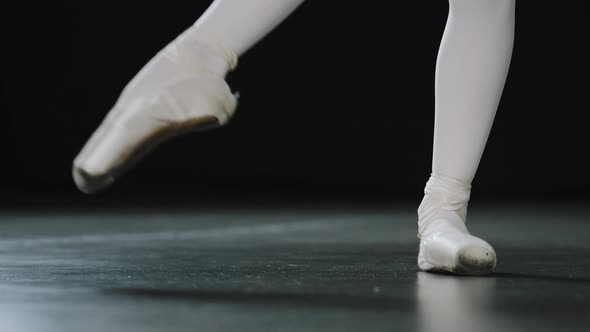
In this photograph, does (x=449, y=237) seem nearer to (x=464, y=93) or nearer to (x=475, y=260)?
(x=475, y=260)

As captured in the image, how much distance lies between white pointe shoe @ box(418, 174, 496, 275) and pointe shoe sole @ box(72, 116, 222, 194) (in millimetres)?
405

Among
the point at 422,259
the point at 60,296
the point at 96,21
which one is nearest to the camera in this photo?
the point at 60,296

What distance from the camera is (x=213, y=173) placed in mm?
6539

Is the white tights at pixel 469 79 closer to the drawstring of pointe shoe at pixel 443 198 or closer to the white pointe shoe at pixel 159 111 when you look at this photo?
the drawstring of pointe shoe at pixel 443 198

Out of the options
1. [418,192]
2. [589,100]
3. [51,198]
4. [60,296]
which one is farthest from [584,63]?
[60,296]

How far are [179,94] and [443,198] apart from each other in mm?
524

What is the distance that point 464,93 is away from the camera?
1.61 m

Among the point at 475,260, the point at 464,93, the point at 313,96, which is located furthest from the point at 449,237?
the point at 313,96

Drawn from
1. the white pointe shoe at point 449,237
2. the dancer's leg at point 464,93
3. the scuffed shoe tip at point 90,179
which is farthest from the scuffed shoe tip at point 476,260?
the scuffed shoe tip at point 90,179

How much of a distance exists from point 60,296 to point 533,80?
588 cm

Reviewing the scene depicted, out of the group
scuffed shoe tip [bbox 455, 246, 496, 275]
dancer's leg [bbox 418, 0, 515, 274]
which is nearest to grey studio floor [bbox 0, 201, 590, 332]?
scuffed shoe tip [bbox 455, 246, 496, 275]

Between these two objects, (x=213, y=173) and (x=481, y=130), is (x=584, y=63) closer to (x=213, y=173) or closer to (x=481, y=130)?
(x=213, y=173)

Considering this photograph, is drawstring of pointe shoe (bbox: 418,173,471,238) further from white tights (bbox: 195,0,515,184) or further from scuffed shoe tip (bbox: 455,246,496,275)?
scuffed shoe tip (bbox: 455,246,496,275)

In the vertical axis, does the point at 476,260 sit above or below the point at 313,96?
below
